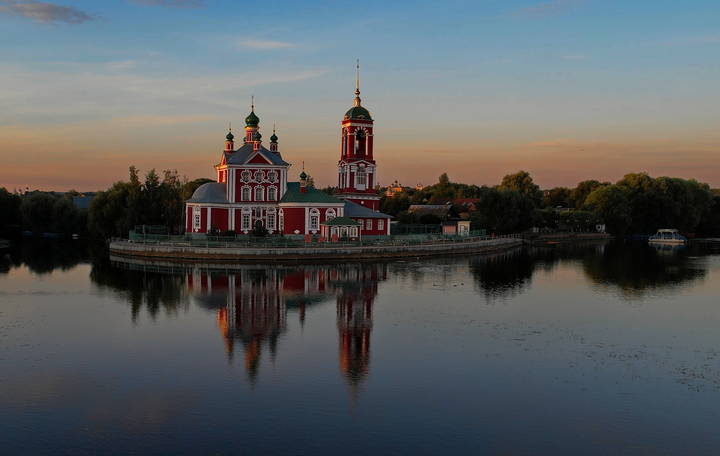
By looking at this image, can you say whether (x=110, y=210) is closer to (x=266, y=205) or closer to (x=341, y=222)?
(x=266, y=205)

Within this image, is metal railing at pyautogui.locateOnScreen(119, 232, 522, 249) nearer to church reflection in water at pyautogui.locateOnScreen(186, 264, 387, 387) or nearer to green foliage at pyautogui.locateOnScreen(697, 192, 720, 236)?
church reflection in water at pyautogui.locateOnScreen(186, 264, 387, 387)

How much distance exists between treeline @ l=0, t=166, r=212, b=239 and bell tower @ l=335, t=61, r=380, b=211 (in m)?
17.0

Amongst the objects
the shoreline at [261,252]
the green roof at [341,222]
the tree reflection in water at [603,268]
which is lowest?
the tree reflection in water at [603,268]

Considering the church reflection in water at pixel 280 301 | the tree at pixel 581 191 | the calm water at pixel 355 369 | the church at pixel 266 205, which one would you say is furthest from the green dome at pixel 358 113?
the tree at pixel 581 191

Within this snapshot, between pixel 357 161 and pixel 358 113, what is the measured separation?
4.56 metres

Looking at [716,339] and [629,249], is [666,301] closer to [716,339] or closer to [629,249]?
[716,339]

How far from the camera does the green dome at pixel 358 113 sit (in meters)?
63.4

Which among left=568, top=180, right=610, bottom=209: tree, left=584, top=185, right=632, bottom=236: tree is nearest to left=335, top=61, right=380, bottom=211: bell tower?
left=584, top=185, right=632, bottom=236: tree

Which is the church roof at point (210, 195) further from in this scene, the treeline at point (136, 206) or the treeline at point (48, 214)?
the treeline at point (48, 214)

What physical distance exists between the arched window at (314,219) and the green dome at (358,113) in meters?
11.9

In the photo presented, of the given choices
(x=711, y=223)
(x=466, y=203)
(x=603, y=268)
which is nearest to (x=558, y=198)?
(x=466, y=203)

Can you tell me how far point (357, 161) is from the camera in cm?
6288

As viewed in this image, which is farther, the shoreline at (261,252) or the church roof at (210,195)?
the church roof at (210,195)

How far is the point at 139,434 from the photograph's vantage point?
13.9 meters
